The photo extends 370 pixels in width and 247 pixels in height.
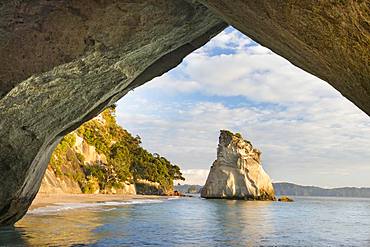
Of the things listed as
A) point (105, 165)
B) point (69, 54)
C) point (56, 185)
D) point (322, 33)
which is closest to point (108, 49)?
point (69, 54)

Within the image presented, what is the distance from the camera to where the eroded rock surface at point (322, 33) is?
451 cm

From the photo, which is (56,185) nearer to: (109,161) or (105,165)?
(105,165)

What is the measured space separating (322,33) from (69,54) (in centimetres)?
574

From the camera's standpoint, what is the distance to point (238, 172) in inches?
3223

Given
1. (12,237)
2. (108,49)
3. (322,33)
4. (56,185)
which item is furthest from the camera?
(56,185)

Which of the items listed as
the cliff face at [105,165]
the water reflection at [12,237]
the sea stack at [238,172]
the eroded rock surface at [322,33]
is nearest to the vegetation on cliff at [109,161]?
the cliff face at [105,165]

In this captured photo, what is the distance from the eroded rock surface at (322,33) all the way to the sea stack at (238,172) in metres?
A: 76.1

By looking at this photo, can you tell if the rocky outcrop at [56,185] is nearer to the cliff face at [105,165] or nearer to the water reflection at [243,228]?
the cliff face at [105,165]

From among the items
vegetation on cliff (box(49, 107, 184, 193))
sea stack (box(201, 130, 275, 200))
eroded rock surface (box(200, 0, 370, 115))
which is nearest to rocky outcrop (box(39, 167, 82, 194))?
vegetation on cliff (box(49, 107, 184, 193))

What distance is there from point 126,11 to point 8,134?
5011 mm

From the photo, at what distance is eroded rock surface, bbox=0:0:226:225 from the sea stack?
7147 cm

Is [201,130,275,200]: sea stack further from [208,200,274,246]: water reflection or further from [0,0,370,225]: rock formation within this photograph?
[0,0,370,225]: rock formation

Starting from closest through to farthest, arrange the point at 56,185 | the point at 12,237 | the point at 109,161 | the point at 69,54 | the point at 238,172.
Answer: the point at 69,54 < the point at 12,237 < the point at 56,185 < the point at 109,161 < the point at 238,172

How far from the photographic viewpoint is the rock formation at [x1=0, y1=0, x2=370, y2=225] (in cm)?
503
